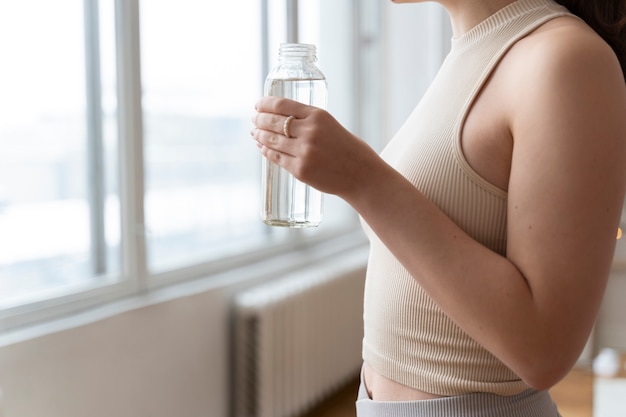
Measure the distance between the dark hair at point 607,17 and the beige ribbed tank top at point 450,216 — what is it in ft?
0.35

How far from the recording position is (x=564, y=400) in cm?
355

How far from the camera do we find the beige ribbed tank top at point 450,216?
0.83m

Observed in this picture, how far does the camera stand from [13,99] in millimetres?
1953

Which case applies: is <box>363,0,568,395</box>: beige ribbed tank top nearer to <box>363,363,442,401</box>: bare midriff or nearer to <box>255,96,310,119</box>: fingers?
<box>363,363,442,401</box>: bare midriff

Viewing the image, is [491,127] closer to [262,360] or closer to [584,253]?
[584,253]

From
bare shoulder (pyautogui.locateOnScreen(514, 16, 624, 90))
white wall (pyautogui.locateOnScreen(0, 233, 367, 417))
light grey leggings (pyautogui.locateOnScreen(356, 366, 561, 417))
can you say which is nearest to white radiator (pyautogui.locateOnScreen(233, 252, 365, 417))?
white wall (pyautogui.locateOnScreen(0, 233, 367, 417))

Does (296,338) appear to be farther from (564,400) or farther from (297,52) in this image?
(297,52)

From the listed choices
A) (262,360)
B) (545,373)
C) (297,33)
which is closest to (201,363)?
(262,360)

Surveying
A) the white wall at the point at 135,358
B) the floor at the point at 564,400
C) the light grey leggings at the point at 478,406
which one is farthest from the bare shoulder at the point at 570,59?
the floor at the point at 564,400

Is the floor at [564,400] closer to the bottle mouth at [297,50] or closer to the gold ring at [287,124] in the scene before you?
the bottle mouth at [297,50]

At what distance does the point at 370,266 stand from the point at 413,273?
223 mm

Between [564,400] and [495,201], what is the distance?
3.04 meters

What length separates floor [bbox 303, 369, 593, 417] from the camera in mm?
3286

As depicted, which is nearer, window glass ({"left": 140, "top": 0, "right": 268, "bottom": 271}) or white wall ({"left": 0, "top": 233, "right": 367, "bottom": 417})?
white wall ({"left": 0, "top": 233, "right": 367, "bottom": 417})
